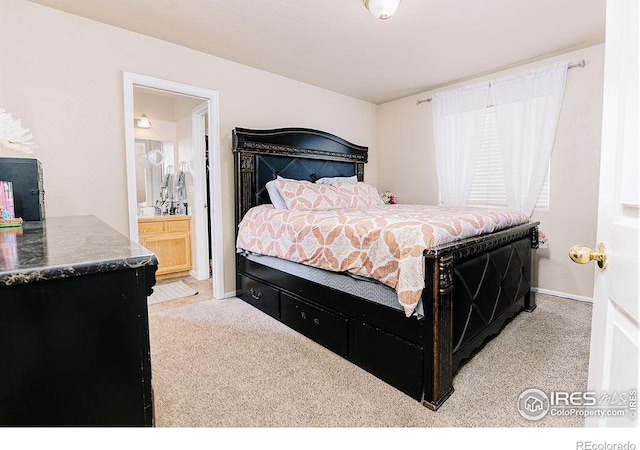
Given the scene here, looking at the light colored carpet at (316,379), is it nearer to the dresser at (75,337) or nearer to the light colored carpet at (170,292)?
the light colored carpet at (170,292)

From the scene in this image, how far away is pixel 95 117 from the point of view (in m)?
2.60

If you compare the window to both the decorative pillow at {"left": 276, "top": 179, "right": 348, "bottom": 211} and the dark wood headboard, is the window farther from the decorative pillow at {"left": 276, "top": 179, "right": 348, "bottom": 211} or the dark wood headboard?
the decorative pillow at {"left": 276, "top": 179, "right": 348, "bottom": 211}

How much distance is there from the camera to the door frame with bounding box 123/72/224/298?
9.03 ft

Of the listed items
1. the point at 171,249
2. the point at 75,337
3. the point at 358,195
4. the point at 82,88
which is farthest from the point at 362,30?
the point at 171,249

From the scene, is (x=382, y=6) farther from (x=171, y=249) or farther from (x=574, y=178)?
(x=171, y=249)

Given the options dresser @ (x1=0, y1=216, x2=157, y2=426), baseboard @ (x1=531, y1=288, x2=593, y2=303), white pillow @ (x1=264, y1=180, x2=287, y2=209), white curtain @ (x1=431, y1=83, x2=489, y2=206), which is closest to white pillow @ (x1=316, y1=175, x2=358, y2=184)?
white pillow @ (x1=264, y1=180, x2=287, y2=209)

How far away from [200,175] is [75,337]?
3513mm

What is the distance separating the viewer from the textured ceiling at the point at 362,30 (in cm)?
235

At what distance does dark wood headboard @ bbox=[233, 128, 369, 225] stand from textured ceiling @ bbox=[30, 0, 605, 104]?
2.43ft

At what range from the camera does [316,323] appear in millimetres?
2369

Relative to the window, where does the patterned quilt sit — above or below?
below

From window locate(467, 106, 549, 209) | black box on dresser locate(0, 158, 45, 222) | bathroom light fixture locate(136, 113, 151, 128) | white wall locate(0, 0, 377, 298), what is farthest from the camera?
bathroom light fixture locate(136, 113, 151, 128)

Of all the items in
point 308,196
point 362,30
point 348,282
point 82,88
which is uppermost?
point 362,30

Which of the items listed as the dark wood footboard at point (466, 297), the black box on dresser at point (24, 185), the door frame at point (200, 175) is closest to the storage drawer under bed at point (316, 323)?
the dark wood footboard at point (466, 297)
